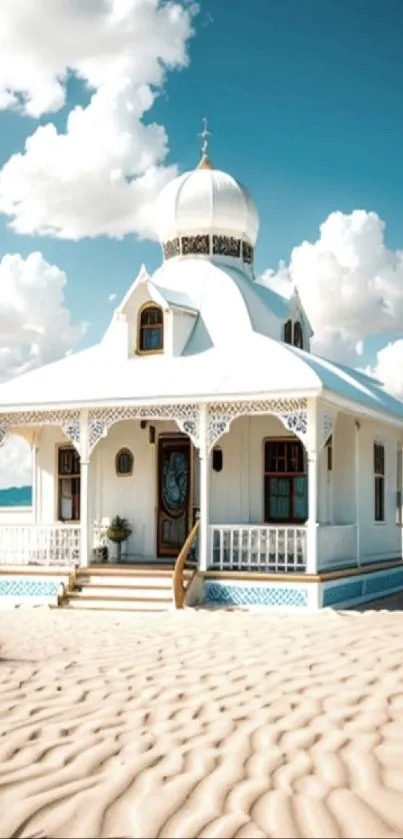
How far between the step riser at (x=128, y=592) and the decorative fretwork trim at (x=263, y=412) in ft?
7.93

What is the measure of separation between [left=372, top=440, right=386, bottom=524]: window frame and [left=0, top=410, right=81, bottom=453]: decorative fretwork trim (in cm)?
589

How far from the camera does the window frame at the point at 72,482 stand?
19.0m

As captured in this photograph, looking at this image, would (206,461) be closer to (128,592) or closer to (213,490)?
(213,490)

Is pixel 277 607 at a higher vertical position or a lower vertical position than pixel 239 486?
lower

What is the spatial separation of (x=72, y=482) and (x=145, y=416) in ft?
11.0

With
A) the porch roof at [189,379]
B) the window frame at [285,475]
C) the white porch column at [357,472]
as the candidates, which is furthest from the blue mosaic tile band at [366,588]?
the porch roof at [189,379]

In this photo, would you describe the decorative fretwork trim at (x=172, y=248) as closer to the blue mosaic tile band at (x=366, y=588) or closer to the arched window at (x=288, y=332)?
the arched window at (x=288, y=332)

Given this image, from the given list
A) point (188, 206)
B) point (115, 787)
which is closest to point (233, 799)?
point (115, 787)

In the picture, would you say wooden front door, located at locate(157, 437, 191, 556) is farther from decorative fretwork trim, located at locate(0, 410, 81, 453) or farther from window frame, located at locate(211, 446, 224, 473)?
decorative fretwork trim, located at locate(0, 410, 81, 453)

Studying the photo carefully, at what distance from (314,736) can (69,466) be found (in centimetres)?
1299

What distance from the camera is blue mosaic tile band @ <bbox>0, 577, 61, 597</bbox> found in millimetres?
16734

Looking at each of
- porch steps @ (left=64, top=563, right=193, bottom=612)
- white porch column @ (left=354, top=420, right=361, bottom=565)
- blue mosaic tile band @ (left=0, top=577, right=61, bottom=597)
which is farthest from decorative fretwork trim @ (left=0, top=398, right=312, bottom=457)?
blue mosaic tile band @ (left=0, top=577, right=61, bottom=597)

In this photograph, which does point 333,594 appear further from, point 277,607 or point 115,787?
point 115,787

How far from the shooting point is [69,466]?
19047mm
